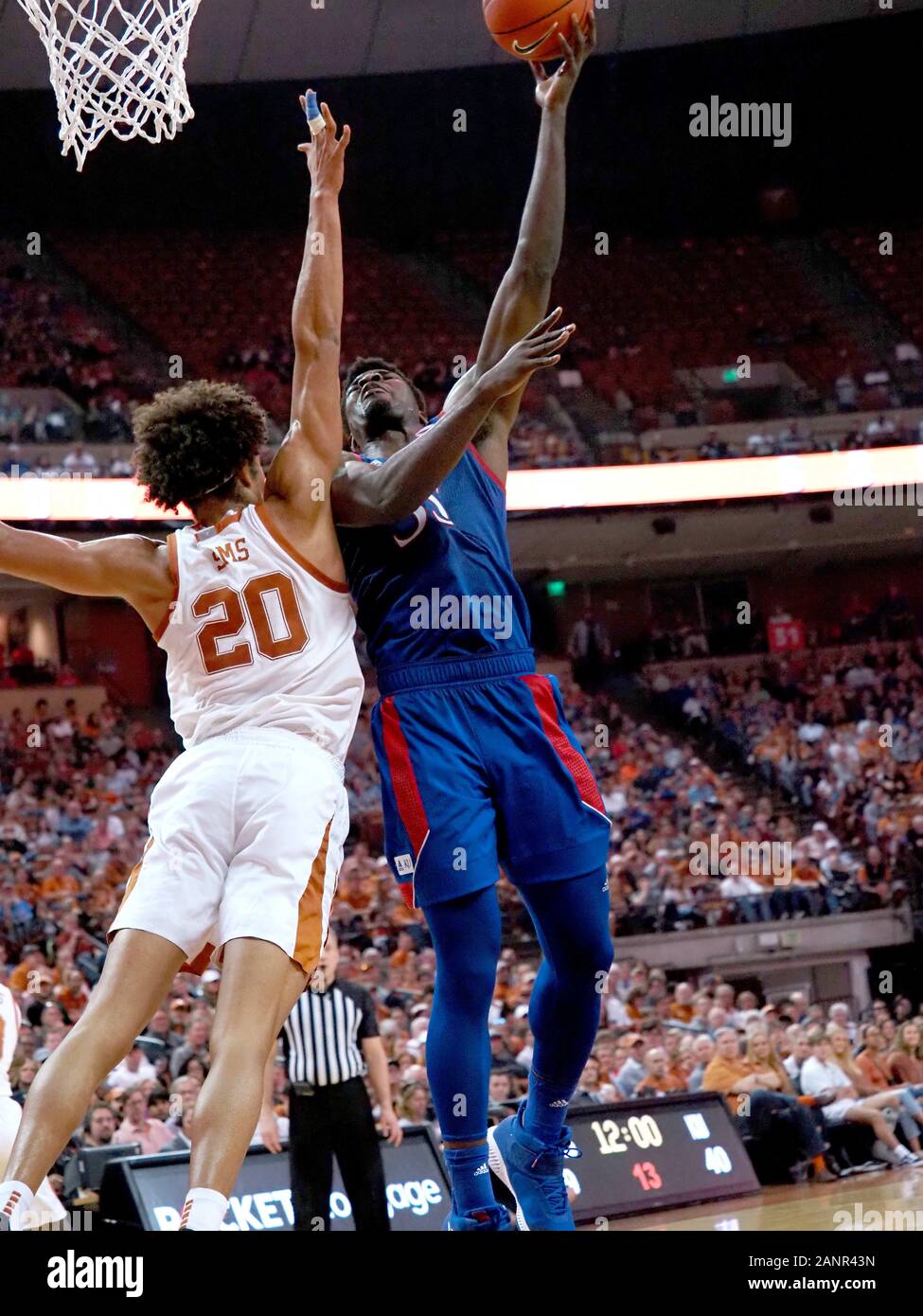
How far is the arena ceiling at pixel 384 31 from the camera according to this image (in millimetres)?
19500

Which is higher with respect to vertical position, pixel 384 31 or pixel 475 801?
pixel 384 31

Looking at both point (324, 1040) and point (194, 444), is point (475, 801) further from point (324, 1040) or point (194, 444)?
point (324, 1040)

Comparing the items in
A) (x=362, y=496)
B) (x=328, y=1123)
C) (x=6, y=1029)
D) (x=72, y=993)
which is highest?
(x=362, y=496)

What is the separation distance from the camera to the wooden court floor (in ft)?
21.3

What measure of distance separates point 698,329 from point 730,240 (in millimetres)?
2208

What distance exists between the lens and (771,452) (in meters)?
18.9

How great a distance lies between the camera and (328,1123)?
6961mm

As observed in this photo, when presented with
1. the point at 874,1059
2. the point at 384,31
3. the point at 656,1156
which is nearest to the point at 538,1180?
the point at 656,1156

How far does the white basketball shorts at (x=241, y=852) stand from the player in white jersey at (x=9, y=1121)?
0.66 metres

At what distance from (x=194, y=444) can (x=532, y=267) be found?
3.87ft

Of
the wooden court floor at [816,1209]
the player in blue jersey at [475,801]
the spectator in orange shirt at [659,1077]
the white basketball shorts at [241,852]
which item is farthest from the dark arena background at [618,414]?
the white basketball shorts at [241,852]
